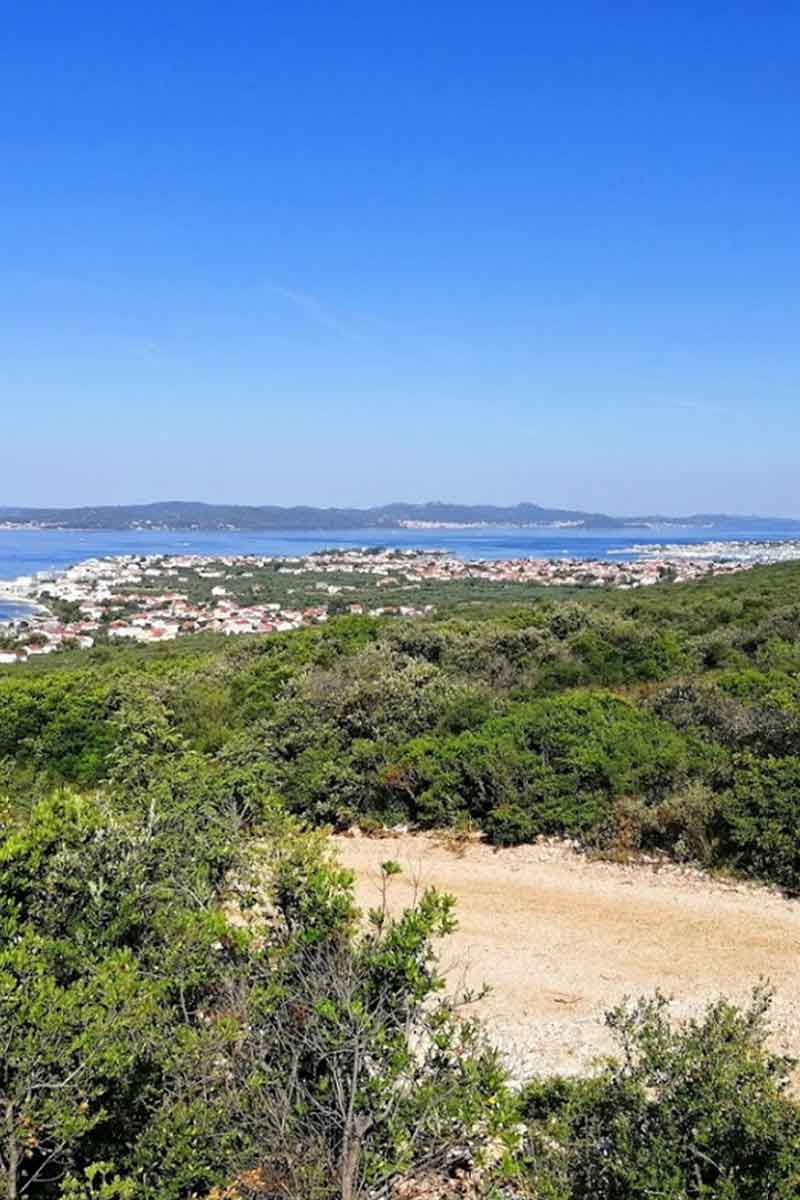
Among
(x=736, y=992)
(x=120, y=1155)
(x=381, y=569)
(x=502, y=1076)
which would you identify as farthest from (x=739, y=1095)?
(x=381, y=569)

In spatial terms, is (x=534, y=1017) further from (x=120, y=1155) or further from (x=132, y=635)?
(x=132, y=635)

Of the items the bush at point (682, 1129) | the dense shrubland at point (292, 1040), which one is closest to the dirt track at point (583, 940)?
the dense shrubland at point (292, 1040)

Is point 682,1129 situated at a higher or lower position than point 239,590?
higher

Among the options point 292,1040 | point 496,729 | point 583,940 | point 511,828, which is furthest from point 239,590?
point 292,1040

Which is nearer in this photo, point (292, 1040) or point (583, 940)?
point (292, 1040)

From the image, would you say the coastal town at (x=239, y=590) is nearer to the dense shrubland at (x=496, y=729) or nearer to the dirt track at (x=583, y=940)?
the dense shrubland at (x=496, y=729)

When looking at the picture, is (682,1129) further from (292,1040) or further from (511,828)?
(511,828)

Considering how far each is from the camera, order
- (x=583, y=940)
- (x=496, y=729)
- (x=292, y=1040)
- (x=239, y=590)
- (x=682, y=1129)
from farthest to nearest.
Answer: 1. (x=239, y=590)
2. (x=496, y=729)
3. (x=583, y=940)
4. (x=292, y=1040)
5. (x=682, y=1129)
